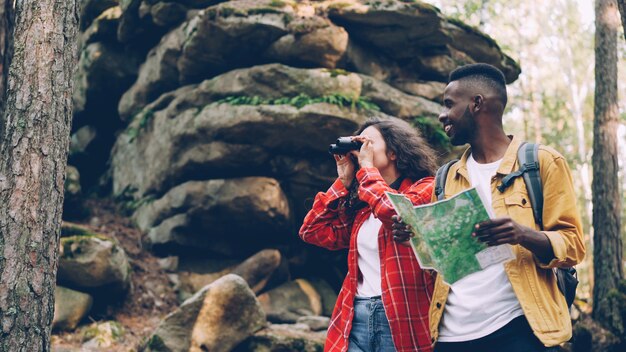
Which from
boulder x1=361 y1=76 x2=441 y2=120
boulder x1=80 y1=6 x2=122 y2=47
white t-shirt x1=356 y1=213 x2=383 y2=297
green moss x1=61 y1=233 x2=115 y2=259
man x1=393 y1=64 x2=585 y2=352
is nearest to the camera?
man x1=393 y1=64 x2=585 y2=352

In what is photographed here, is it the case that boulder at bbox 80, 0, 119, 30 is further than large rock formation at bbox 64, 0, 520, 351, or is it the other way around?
boulder at bbox 80, 0, 119, 30

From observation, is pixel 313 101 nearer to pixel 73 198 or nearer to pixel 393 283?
pixel 73 198

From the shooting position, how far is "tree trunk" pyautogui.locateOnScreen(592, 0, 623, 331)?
33.1 feet

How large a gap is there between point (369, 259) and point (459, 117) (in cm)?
103

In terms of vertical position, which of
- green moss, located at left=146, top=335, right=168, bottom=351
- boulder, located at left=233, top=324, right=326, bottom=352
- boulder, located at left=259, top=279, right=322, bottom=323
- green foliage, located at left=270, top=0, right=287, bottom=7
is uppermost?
green foliage, located at left=270, top=0, right=287, bottom=7

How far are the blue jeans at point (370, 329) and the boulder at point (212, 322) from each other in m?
4.38

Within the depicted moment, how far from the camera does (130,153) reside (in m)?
14.1

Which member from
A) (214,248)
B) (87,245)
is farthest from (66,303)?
(214,248)

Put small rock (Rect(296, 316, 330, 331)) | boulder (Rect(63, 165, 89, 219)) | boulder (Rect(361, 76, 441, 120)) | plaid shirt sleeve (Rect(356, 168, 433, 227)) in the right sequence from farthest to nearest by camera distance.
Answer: boulder (Rect(63, 165, 89, 219))
boulder (Rect(361, 76, 441, 120))
small rock (Rect(296, 316, 330, 331))
plaid shirt sleeve (Rect(356, 168, 433, 227))

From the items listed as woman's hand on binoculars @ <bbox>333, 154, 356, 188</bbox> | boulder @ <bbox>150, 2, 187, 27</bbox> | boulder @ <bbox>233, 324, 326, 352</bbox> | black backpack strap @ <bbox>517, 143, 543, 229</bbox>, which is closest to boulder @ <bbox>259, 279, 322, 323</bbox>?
boulder @ <bbox>233, 324, 326, 352</bbox>

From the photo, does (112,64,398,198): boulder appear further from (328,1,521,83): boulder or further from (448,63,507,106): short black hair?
(448,63,507,106): short black hair

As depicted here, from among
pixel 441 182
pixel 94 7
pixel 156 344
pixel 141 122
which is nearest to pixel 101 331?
pixel 156 344

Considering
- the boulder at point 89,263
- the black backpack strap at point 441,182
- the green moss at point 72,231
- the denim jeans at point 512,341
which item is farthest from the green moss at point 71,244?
the denim jeans at point 512,341

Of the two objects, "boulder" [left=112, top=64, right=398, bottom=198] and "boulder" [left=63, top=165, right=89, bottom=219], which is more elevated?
"boulder" [left=112, top=64, right=398, bottom=198]
